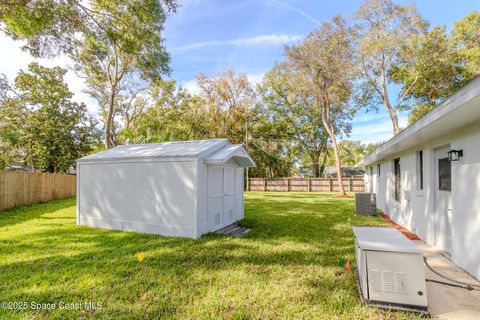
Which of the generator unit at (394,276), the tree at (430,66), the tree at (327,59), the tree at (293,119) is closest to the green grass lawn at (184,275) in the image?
the generator unit at (394,276)

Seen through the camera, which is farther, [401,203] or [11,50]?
[11,50]

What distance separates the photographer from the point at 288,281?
11.1 feet

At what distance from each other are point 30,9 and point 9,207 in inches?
320

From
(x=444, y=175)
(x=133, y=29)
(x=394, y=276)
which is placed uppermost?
(x=133, y=29)

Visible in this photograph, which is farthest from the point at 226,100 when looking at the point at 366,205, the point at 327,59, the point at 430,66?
Answer: the point at 366,205

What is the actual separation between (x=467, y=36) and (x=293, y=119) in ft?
51.4

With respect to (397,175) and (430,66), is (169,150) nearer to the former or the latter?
(397,175)

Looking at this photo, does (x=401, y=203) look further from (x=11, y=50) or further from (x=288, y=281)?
(x=11, y=50)

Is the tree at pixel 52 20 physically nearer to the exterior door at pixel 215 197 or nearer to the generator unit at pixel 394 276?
the exterior door at pixel 215 197

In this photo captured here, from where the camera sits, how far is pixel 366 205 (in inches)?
340

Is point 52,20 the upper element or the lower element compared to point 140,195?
upper

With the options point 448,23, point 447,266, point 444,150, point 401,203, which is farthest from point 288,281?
point 448,23

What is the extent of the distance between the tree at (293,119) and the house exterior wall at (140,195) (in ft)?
74.7

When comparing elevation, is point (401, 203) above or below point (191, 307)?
above
